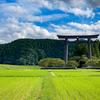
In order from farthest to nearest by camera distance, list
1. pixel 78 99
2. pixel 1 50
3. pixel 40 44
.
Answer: pixel 40 44 < pixel 1 50 < pixel 78 99

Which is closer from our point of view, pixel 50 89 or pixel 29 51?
pixel 50 89

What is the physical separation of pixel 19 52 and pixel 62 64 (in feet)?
131

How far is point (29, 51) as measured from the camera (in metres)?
78.5

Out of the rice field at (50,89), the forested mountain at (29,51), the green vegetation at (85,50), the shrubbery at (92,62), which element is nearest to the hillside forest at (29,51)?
the forested mountain at (29,51)

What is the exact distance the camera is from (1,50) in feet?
256

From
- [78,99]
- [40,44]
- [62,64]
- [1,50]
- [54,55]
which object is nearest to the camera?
[78,99]

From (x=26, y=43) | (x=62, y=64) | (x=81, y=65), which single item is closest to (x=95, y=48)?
(x=81, y=65)

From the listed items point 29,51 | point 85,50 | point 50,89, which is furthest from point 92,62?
point 29,51

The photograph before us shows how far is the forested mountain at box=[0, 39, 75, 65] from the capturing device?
72.5m

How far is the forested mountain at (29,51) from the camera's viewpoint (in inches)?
2854

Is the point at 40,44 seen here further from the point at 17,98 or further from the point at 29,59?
the point at 17,98

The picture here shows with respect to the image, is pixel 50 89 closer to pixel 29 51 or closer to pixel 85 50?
pixel 85 50

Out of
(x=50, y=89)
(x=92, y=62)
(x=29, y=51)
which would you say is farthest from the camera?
(x=29, y=51)

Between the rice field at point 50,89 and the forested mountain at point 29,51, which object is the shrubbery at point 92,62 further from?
the forested mountain at point 29,51
